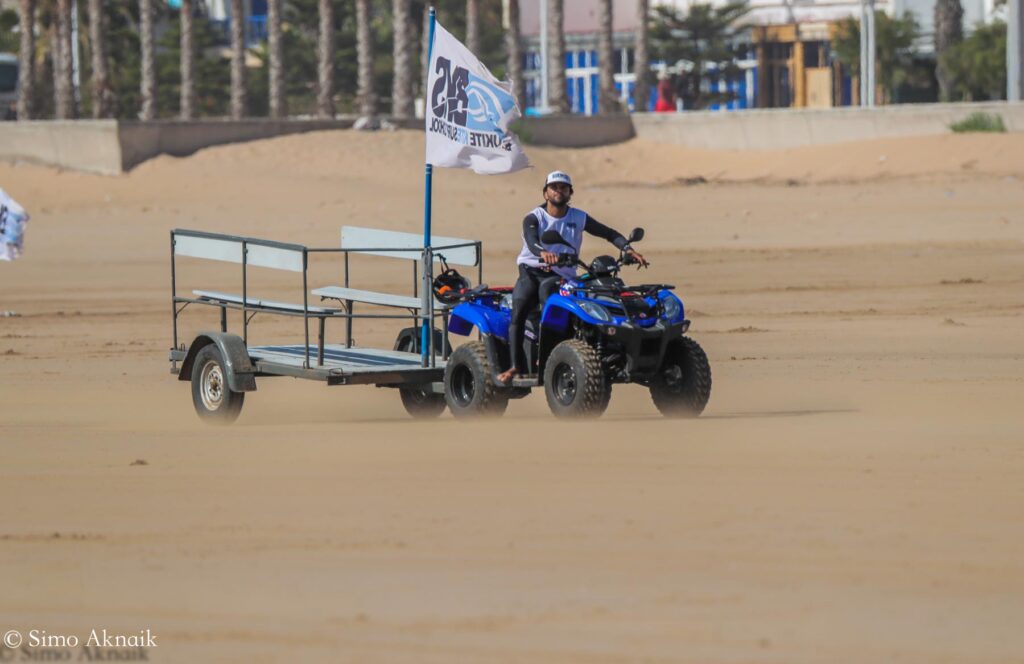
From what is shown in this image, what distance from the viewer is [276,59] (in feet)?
163

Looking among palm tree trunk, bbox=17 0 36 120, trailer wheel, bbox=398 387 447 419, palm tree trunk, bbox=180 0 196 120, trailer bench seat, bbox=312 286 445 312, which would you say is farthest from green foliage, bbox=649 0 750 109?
trailer bench seat, bbox=312 286 445 312

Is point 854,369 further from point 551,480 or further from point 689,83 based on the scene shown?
point 689,83

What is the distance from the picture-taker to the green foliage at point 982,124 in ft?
115

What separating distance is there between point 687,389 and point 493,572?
4828 mm

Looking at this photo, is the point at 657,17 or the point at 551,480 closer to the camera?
the point at 551,480

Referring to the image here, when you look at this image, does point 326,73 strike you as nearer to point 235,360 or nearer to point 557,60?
point 557,60

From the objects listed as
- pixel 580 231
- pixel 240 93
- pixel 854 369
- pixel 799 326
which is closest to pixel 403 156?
pixel 240 93

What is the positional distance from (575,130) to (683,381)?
99.9ft

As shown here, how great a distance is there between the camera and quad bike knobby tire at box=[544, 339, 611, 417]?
1184cm

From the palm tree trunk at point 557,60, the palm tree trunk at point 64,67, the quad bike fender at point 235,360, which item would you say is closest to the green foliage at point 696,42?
the palm tree trunk at point 557,60

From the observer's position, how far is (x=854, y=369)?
15.5 meters

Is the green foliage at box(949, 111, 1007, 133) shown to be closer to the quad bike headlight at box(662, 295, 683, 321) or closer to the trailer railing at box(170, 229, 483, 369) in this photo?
the trailer railing at box(170, 229, 483, 369)

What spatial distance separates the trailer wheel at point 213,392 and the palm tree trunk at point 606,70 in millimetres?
35866

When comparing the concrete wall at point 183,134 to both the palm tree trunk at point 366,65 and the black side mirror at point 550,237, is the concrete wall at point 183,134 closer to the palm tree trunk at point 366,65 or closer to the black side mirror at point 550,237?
the palm tree trunk at point 366,65
